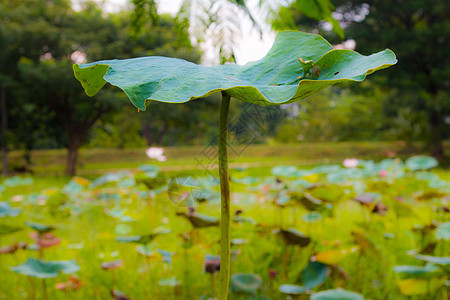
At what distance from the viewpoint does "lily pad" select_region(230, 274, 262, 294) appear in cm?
78

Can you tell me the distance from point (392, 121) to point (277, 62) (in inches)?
415

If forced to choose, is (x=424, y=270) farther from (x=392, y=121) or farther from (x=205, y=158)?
(x=392, y=121)

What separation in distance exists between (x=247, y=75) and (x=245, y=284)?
516mm

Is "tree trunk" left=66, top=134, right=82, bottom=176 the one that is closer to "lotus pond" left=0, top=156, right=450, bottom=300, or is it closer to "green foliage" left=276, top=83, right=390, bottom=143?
"lotus pond" left=0, top=156, right=450, bottom=300

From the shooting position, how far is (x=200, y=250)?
1.13 meters

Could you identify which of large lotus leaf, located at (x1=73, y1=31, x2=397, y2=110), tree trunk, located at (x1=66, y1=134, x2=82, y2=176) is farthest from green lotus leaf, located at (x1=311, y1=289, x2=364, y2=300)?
tree trunk, located at (x1=66, y1=134, x2=82, y2=176)

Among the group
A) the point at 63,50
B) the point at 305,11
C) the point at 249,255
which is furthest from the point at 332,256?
the point at 63,50

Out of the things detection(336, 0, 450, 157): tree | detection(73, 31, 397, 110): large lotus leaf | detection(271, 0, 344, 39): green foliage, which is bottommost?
detection(73, 31, 397, 110): large lotus leaf

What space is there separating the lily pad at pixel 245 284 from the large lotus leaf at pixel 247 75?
51 centimetres

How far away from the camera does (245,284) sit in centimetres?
79

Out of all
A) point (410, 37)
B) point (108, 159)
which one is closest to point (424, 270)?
point (410, 37)

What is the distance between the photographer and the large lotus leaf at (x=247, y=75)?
347 millimetres

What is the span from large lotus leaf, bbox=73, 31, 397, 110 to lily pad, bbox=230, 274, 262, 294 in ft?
1.66

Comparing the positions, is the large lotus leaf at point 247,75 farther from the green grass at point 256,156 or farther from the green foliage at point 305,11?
the green grass at point 256,156
